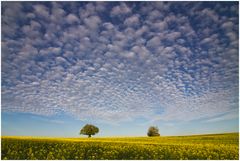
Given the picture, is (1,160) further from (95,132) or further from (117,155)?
(95,132)

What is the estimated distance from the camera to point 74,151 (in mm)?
13750

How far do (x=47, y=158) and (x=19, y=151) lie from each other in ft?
4.86

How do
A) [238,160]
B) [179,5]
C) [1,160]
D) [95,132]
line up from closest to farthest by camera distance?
[1,160] → [238,160] → [179,5] → [95,132]

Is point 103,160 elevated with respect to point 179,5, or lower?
lower

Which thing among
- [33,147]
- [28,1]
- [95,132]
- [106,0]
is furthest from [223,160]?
[95,132]

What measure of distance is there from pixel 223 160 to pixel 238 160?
743 millimetres

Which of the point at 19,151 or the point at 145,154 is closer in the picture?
the point at 19,151

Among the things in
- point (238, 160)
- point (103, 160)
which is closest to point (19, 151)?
point (103, 160)

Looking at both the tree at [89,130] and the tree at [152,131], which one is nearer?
the tree at [89,130]

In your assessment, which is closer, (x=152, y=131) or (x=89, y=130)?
(x=89, y=130)

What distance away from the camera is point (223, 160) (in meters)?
13.5

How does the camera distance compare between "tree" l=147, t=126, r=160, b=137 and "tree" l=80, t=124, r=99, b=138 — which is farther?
"tree" l=147, t=126, r=160, b=137

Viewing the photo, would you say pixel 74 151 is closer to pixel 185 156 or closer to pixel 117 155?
pixel 117 155

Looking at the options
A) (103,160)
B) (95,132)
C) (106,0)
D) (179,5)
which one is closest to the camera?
(103,160)
